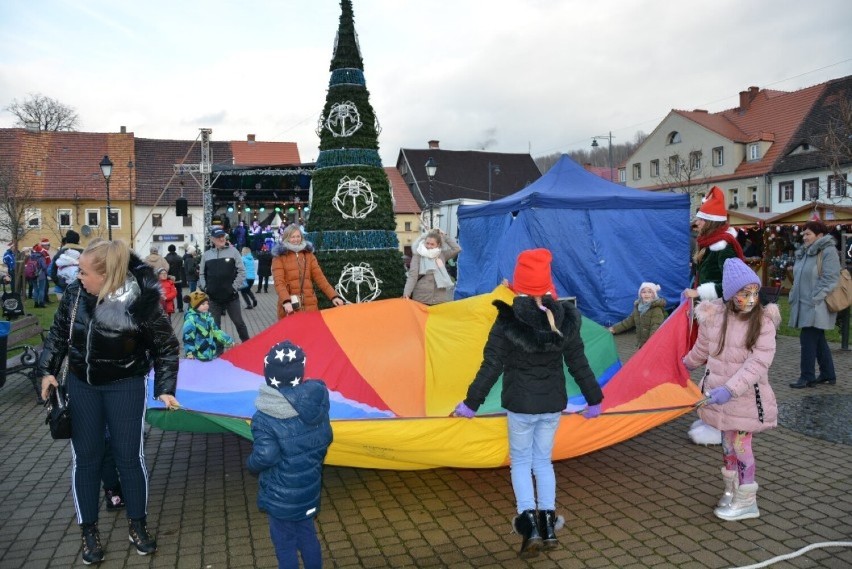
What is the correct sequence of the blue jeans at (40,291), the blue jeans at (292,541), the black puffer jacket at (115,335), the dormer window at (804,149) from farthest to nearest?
the dormer window at (804,149), the blue jeans at (40,291), the black puffer jacket at (115,335), the blue jeans at (292,541)

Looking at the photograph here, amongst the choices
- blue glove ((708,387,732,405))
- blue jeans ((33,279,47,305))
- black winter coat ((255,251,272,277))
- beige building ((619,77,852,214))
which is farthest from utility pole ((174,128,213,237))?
blue glove ((708,387,732,405))

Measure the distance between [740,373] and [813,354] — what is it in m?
4.66

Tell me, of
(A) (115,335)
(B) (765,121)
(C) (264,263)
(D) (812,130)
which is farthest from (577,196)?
(B) (765,121)

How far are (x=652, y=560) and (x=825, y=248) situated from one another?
5.73 m

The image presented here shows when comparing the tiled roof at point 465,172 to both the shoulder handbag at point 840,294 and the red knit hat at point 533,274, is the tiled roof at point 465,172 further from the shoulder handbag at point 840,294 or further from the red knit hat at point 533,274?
the red knit hat at point 533,274

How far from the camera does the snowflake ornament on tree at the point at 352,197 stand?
10.1 metres

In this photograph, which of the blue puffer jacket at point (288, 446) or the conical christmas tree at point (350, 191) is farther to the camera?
the conical christmas tree at point (350, 191)

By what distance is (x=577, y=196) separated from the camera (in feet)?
45.0

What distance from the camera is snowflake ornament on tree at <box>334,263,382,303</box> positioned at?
10.1m

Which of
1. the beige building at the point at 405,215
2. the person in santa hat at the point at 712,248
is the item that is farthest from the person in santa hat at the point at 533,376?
the beige building at the point at 405,215

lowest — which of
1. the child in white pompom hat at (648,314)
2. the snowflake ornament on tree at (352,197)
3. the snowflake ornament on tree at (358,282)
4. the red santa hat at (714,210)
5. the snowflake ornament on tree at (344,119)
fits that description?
the child in white pompom hat at (648,314)

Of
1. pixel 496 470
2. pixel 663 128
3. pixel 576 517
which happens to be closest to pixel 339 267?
pixel 496 470

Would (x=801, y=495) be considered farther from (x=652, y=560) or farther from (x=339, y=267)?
(x=339, y=267)

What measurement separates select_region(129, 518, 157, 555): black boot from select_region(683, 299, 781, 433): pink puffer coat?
3.51 m
